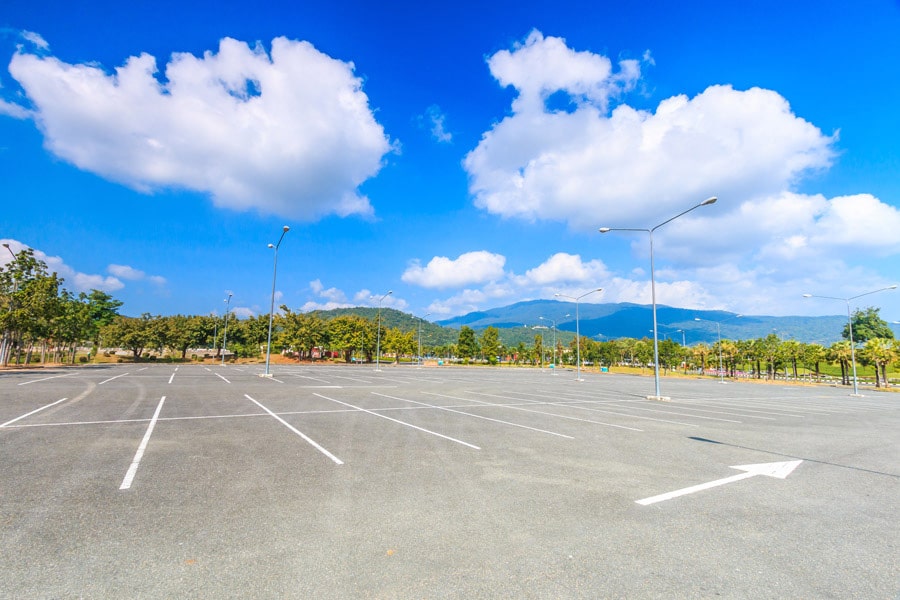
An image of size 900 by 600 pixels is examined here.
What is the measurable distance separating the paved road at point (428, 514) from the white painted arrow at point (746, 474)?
0.12m

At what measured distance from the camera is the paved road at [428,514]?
3.55 m

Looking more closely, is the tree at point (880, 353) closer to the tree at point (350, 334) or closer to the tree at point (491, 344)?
the tree at point (491, 344)

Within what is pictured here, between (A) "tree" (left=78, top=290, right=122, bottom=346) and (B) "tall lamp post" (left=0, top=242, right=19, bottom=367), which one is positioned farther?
(A) "tree" (left=78, top=290, right=122, bottom=346)

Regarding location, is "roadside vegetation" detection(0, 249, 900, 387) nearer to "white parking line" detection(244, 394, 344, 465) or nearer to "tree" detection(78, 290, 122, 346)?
"tree" detection(78, 290, 122, 346)

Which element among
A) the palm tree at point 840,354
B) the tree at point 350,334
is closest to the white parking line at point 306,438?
the tree at point 350,334

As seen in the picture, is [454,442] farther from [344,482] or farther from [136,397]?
[136,397]

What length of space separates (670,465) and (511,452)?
2.99 meters

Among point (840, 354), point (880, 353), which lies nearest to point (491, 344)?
point (840, 354)

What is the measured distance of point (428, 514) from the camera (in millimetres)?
5051

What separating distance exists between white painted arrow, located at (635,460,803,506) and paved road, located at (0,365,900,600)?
4.6 inches

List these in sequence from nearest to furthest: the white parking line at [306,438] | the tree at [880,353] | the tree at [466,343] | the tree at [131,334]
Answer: the white parking line at [306,438], the tree at [880,353], the tree at [131,334], the tree at [466,343]

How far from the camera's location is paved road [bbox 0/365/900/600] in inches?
140

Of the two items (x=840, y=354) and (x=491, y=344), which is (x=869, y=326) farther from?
(x=491, y=344)

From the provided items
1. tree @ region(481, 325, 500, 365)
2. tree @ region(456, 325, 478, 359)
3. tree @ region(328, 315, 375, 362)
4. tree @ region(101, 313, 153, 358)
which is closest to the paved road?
tree @ region(101, 313, 153, 358)
